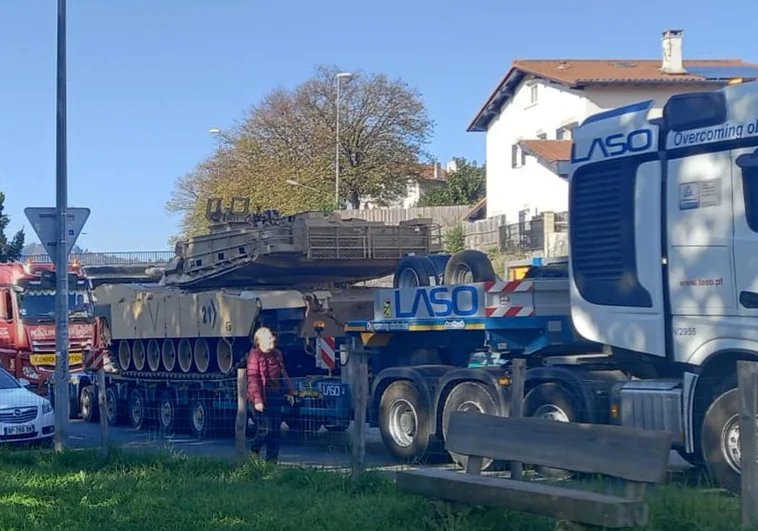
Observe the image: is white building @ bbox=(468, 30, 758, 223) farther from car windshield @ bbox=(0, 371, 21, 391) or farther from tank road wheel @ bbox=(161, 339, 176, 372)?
car windshield @ bbox=(0, 371, 21, 391)

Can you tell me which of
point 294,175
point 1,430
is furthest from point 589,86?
point 1,430

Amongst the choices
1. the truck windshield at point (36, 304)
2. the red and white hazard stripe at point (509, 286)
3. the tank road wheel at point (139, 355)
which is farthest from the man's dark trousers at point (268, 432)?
the truck windshield at point (36, 304)

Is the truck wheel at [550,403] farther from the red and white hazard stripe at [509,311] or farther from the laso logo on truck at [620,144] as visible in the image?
the laso logo on truck at [620,144]

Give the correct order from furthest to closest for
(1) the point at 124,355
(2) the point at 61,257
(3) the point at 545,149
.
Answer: (3) the point at 545,149, (1) the point at 124,355, (2) the point at 61,257

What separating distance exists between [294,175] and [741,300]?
1770 inches

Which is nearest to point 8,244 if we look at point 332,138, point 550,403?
point 332,138

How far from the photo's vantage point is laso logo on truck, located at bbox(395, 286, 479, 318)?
1259cm

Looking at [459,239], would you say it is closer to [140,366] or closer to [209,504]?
[140,366]

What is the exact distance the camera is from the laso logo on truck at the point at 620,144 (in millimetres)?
10344

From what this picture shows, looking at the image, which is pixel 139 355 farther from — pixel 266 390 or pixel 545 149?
pixel 545 149

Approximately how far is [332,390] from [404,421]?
1905mm

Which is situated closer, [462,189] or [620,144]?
[620,144]

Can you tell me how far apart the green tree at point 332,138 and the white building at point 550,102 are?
16.6ft

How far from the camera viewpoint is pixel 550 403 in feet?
37.0
